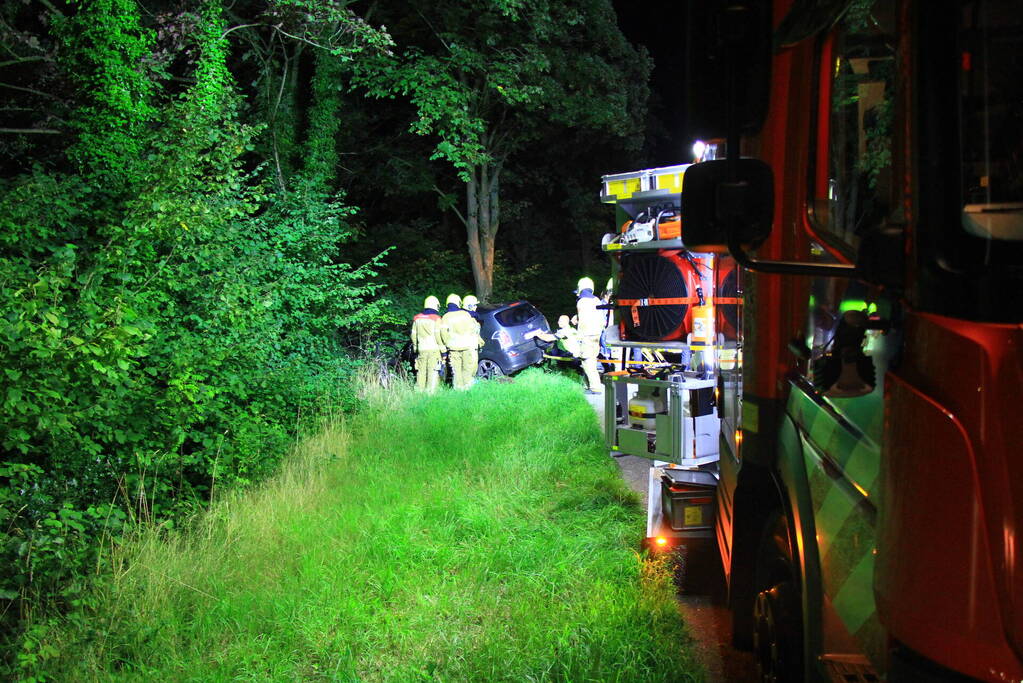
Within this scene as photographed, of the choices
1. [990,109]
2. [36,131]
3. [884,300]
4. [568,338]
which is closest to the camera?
[990,109]

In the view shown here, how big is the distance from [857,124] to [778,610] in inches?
64.6

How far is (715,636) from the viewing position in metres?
4.44

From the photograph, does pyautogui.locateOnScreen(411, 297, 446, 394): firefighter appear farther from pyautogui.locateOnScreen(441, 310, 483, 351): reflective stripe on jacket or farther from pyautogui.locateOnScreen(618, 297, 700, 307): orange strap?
pyautogui.locateOnScreen(618, 297, 700, 307): orange strap

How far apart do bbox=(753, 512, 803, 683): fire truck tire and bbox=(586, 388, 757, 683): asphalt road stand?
0.78m

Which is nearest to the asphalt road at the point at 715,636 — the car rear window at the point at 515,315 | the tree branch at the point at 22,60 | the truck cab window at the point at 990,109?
the truck cab window at the point at 990,109

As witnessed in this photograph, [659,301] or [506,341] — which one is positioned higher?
[659,301]

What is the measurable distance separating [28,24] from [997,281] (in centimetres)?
1433

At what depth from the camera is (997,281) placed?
4.56 ft

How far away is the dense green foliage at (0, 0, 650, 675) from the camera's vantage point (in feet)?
17.6

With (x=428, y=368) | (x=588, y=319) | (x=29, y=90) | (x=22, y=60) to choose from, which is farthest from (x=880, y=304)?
(x=428, y=368)

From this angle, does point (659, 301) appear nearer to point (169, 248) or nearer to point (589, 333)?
point (169, 248)

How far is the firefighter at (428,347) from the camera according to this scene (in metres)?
15.1

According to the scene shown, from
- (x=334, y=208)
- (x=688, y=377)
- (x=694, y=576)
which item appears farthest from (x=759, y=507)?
(x=334, y=208)

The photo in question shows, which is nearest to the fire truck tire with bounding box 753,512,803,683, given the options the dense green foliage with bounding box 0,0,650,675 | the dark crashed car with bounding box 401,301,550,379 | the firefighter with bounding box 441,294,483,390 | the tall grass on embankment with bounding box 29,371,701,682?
the tall grass on embankment with bounding box 29,371,701,682
